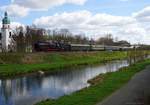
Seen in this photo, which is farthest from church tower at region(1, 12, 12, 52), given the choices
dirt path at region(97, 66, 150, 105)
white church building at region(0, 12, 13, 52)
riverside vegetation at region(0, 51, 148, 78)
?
dirt path at region(97, 66, 150, 105)

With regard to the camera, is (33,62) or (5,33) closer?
(33,62)

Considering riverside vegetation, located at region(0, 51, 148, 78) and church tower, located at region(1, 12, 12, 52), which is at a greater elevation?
church tower, located at region(1, 12, 12, 52)

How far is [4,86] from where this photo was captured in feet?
134

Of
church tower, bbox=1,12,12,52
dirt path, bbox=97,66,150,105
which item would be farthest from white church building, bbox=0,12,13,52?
dirt path, bbox=97,66,150,105

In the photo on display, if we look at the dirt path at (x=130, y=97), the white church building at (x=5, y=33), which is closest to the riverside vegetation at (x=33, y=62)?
the dirt path at (x=130, y=97)

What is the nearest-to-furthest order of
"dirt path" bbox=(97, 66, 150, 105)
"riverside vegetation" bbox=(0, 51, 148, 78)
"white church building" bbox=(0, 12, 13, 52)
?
"dirt path" bbox=(97, 66, 150, 105), "riverside vegetation" bbox=(0, 51, 148, 78), "white church building" bbox=(0, 12, 13, 52)

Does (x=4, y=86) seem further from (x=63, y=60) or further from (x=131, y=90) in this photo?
(x=63, y=60)

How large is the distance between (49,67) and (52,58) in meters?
14.1

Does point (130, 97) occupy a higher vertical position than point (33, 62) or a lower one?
higher

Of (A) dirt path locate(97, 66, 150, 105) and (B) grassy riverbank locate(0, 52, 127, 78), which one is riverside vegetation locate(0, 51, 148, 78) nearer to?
(B) grassy riverbank locate(0, 52, 127, 78)

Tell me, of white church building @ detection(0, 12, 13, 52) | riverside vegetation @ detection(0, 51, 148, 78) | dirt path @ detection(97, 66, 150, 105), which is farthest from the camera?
white church building @ detection(0, 12, 13, 52)

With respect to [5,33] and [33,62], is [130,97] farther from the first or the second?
[5,33]

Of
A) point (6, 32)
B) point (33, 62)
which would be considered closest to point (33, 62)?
point (33, 62)

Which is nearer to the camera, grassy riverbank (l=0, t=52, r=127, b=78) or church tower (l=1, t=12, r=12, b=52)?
grassy riverbank (l=0, t=52, r=127, b=78)
